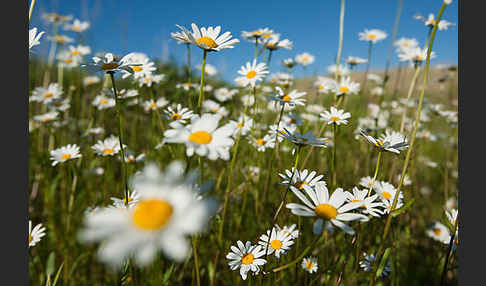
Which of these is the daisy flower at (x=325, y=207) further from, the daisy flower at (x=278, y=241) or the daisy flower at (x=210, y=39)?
the daisy flower at (x=210, y=39)

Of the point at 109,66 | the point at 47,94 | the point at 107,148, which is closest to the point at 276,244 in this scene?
the point at 109,66

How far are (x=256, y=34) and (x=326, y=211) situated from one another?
1123 mm

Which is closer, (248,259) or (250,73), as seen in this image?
(248,259)

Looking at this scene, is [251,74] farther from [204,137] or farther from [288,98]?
[204,137]

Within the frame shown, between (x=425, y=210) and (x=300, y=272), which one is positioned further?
(x=425, y=210)

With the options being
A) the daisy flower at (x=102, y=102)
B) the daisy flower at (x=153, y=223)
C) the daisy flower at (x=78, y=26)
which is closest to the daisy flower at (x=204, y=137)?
the daisy flower at (x=153, y=223)

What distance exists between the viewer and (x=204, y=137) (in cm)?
53

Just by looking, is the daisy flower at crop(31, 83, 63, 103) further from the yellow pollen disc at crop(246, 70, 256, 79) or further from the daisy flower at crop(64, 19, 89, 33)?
the yellow pollen disc at crop(246, 70, 256, 79)

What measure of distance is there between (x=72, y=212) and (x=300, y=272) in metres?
1.27

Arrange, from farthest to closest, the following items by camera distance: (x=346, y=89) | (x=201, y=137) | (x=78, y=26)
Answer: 1. (x=78, y=26)
2. (x=346, y=89)
3. (x=201, y=137)

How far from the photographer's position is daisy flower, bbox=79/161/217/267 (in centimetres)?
32
